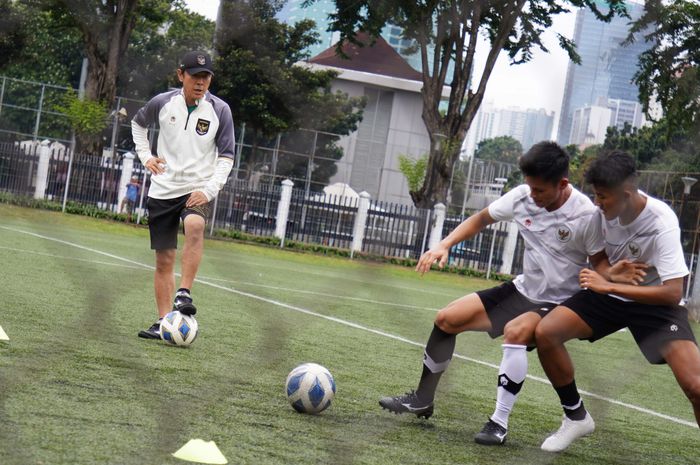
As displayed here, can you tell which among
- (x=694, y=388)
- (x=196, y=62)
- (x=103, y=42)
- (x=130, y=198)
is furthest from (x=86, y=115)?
(x=694, y=388)

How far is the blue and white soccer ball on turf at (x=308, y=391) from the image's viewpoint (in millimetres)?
3373

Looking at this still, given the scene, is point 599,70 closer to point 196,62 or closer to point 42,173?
point 196,62

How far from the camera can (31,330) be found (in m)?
4.32

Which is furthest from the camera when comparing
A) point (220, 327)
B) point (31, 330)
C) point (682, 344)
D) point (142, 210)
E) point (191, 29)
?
point (191, 29)

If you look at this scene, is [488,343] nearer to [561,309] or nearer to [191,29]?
[561,309]

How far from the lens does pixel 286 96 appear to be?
20.4 m

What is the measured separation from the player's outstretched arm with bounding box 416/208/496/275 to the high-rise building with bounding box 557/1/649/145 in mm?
1166

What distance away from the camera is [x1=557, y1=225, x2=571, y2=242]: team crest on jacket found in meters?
3.54

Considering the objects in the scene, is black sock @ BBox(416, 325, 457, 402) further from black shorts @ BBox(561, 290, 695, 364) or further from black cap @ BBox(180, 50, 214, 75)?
black cap @ BBox(180, 50, 214, 75)

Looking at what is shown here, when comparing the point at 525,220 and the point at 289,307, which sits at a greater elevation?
the point at 525,220

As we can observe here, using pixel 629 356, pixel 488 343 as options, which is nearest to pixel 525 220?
pixel 488 343

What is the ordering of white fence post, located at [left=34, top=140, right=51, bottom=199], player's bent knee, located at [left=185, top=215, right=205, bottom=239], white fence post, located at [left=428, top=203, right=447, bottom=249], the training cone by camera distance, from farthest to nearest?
1. white fence post, located at [left=428, top=203, right=447, bottom=249]
2. white fence post, located at [left=34, top=140, right=51, bottom=199]
3. player's bent knee, located at [left=185, top=215, right=205, bottom=239]
4. the training cone

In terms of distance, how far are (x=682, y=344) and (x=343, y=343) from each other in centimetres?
270

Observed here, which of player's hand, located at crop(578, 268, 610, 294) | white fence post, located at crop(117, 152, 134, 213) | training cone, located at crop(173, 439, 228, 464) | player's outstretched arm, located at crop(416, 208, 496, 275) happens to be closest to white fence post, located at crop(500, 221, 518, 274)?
white fence post, located at crop(117, 152, 134, 213)
